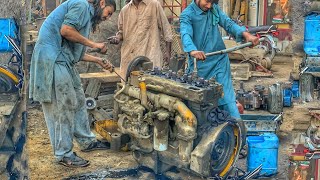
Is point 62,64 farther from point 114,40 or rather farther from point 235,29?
point 235,29

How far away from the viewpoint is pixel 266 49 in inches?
492

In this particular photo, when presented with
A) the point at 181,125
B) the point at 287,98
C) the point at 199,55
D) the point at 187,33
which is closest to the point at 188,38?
the point at 187,33

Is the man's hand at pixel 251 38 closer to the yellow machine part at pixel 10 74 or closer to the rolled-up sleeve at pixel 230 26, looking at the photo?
the rolled-up sleeve at pixel 230 26

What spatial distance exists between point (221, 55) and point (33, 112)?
11.6ft

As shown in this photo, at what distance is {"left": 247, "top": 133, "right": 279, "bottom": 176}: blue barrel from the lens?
17.6 feet

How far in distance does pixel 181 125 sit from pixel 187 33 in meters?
1.18

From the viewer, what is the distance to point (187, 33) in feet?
18.9

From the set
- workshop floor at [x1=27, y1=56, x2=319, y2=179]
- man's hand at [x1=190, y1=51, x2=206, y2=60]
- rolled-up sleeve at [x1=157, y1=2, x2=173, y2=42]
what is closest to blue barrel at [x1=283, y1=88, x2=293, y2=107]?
workshop floor at [x1=27, y1=56, x2=319, y2=179]

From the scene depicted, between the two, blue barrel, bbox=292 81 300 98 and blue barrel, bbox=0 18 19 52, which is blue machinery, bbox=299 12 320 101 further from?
blue barrel, bbox=0 18 19 52

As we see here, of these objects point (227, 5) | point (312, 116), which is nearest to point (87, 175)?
point (312, 116)

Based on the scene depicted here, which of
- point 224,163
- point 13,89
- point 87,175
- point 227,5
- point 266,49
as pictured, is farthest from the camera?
point 227,5

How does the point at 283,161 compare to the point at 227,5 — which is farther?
the point at 227,5

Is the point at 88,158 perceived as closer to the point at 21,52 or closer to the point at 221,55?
the point at 221,55

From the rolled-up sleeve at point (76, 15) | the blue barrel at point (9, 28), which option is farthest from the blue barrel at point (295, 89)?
the blue barrel at point (9, 28)
